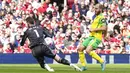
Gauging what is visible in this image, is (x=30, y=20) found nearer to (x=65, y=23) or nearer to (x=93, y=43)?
(x=93, y=43)

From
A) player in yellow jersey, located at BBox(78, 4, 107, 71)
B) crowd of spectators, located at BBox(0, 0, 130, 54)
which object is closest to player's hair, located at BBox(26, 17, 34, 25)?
player in yellow jersey, located at BBox(78, 4, 107, 71)

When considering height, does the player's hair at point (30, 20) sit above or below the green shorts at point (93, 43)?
above

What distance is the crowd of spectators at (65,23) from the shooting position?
2931 cm

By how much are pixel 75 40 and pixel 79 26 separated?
1308 millimetres

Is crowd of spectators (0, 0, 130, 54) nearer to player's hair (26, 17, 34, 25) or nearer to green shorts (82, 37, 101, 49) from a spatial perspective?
green shorts (82, 37, 101, 49)

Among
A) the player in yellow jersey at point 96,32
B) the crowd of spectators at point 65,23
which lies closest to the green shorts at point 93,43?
the player in yellow jersey at point 96,32

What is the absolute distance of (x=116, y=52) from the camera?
2869 centimetres

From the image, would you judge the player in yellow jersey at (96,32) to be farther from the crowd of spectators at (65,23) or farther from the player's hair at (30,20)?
the crowd of spectators at (65,23)

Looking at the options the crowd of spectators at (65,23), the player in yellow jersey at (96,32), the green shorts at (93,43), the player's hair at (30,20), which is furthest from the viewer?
the crowd of spectators at (65,23)

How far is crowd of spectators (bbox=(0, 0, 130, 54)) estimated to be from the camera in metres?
29.3

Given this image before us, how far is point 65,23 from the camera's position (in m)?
31.2

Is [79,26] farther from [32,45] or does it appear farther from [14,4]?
[32,45]

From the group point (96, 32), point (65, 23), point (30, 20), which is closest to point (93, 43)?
point (96, 32)

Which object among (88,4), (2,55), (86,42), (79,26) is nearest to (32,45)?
(86,42)
